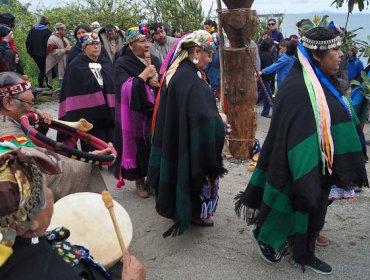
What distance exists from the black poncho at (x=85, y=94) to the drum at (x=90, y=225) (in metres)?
2.51

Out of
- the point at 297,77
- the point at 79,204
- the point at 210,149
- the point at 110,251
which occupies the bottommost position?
the point at 110,251

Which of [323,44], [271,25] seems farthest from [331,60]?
[271,25]

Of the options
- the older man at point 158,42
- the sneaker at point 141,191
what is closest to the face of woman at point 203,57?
the sneaker at point 141,191

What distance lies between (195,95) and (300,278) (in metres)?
1.63

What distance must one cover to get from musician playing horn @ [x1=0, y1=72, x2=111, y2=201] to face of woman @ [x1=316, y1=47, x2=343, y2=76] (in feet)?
5.29

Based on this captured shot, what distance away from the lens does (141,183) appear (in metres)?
4.61

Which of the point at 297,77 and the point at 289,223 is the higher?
the point at 297,77

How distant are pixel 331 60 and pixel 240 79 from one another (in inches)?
97.7

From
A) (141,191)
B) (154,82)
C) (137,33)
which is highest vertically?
(137,33)

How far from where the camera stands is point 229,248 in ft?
11.4

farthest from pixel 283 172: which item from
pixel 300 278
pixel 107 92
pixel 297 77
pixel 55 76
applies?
pixel 55 76

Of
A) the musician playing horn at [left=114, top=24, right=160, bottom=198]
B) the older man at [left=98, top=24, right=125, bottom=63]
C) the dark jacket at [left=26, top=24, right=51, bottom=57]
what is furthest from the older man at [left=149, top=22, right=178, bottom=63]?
the dark jacket at [left=26, top=24, right=51, bottom=57]

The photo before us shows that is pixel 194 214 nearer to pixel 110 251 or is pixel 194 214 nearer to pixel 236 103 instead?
pixel 110 251

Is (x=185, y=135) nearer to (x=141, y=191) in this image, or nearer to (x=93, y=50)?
(x=141, y=191)
